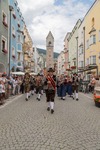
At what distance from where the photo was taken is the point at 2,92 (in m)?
13.5

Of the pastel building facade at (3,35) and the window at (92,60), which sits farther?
the window at (92,60)

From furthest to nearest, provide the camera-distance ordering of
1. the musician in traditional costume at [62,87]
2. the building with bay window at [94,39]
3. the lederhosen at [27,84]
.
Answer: the building with bay window at [94,39] < the musician in traditional costume at [62,87] < the lederhosen at [27,84]

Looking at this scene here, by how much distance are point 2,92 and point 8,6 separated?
20.7m

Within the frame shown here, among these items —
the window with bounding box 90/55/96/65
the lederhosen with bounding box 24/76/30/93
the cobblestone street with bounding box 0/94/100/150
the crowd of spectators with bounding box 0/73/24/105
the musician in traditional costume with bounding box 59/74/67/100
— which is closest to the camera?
the cobblestone street with bounding box 0/94/100/150

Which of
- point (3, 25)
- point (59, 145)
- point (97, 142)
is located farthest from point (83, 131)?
point (3, 25)

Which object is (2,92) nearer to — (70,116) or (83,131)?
(70,116)

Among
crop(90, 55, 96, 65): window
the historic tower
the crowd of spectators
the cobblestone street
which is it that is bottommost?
the cobblestone street

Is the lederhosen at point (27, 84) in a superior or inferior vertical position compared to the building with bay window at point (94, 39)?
inferior

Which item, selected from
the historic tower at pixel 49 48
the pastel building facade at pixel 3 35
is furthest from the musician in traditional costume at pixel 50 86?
the historic tower at pixel 49 48

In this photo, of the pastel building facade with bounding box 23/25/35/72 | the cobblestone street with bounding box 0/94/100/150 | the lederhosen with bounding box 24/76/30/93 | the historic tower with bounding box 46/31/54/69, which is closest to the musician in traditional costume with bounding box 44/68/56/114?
the cobblestone street with bounding box 0/94/100/150

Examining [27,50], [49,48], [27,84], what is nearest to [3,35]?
[27,84]

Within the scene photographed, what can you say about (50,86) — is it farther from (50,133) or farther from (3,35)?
(3,35)

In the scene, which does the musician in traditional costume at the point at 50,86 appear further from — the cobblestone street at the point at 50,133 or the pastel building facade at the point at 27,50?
the pastel building facade at the point at 27,50

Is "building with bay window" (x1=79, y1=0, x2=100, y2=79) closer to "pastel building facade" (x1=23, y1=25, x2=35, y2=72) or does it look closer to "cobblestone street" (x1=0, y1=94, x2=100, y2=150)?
"pastel building facade" (x1=23, y1=25, x2=35, y2=72)
